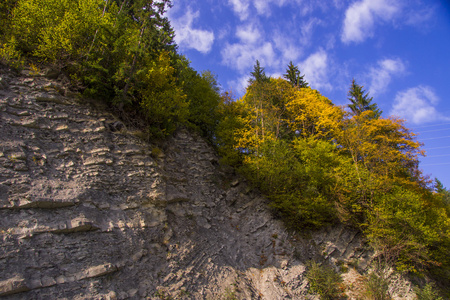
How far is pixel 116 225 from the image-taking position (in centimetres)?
861

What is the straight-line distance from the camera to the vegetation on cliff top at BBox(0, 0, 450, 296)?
38.6ft

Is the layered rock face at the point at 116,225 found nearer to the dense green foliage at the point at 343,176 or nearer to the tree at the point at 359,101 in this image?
the dense green foliage at the point at 343,176

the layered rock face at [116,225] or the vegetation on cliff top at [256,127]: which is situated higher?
the vegetation on cliff top at [256,127]

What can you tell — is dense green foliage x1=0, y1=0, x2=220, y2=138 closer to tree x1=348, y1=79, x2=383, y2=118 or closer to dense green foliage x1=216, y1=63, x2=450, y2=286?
dense green foliage x1=216, y1=63, x2=450, y2=286

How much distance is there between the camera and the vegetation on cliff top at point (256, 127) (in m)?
11.8

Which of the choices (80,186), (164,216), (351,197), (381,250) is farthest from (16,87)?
(381,250)

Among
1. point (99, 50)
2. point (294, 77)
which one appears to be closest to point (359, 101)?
point (294, 77)

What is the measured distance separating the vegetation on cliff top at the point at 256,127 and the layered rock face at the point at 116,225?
4.84 ft

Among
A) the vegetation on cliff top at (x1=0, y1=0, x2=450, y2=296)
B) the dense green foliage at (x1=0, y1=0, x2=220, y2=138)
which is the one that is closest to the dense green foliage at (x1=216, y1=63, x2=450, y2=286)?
the vegetation on cliff top at (x1=0, y1=0, x2=450, y2=296)

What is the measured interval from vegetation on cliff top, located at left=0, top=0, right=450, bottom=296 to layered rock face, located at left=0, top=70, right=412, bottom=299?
147 cm

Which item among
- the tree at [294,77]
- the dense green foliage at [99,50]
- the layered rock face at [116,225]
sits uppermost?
the tree at [294,77]

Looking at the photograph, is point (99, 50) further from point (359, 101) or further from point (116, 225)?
point (359, 101)

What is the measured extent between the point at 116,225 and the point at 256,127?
11.8m

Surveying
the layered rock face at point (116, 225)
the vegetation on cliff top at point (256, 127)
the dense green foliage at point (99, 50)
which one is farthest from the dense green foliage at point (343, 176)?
the dense green foliage at point (99, 50)
